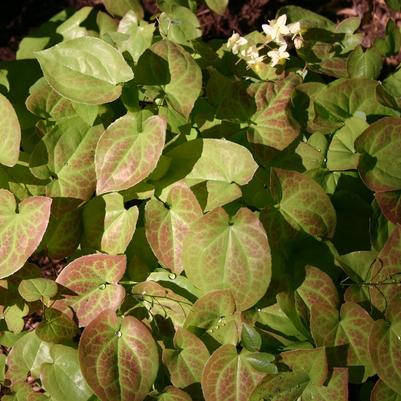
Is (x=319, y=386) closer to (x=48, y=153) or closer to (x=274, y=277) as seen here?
(x=274, y=277)

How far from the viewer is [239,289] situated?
132cm

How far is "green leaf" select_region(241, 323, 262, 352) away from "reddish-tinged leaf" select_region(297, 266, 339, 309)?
171 mm

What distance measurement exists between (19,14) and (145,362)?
175 cm

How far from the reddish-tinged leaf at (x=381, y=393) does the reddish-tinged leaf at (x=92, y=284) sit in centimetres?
62

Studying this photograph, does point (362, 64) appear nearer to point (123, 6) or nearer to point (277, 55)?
point (277, 55)

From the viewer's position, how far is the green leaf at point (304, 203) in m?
1.36

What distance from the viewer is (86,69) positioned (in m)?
1.42

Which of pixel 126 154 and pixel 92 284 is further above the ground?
pixel 126 154

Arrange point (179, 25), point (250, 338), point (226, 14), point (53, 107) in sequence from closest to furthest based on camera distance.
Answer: point (250, 338) → point (53, 107) → point (179, 25) → point (226, 14)

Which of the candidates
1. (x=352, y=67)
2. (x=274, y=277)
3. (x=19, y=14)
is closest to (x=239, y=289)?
(x=274, y=277)

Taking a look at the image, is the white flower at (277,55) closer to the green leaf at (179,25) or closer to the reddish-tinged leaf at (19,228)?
the green leaf at (179,25)

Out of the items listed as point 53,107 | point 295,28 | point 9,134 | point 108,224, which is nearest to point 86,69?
point 53,107

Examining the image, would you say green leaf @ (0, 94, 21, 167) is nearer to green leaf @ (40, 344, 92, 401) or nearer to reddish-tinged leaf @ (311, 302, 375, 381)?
green leaf @ (40, 344, 92, 401)

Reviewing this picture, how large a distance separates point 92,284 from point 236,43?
791 mm
